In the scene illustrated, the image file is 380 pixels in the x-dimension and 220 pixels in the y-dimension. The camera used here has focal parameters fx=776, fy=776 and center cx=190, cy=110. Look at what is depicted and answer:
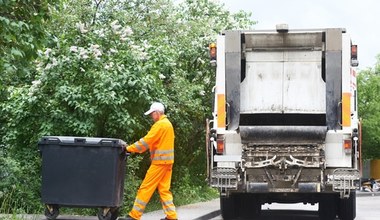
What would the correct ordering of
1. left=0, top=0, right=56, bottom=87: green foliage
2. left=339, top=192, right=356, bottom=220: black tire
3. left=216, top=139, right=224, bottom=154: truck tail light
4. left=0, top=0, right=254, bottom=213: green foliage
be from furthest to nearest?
left=0, top=0, right=254, bottom=213: green foliage < left=339, top=192, right=356, bottom=220: black tire < left=216, top=139, right=224, bottom=154: truck tail light < left=0, top=0, right=56, bottom=87: green foliage

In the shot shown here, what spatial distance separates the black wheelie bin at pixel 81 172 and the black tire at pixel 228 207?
3.79m

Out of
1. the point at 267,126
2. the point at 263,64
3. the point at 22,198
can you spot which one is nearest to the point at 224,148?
the point at 267,126

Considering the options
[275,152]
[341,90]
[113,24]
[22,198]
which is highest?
[113,24]

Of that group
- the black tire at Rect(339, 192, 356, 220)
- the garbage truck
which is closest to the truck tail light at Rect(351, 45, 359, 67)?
the garbage truck

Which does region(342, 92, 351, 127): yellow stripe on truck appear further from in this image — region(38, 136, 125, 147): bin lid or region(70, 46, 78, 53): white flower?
region(70, 46, 78, 53): white flower

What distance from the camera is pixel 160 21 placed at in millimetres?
22781

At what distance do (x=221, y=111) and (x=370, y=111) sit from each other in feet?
96.9

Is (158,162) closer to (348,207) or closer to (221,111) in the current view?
(221,111)

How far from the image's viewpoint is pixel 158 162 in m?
9.30

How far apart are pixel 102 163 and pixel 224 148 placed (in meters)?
2.37

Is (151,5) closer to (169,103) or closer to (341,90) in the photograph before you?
(169,103)

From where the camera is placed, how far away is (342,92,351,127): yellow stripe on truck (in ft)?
34.8

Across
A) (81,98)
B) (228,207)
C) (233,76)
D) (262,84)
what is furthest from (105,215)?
(228,207)

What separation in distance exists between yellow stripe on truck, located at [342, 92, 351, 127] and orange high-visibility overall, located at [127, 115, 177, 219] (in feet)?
8.66
